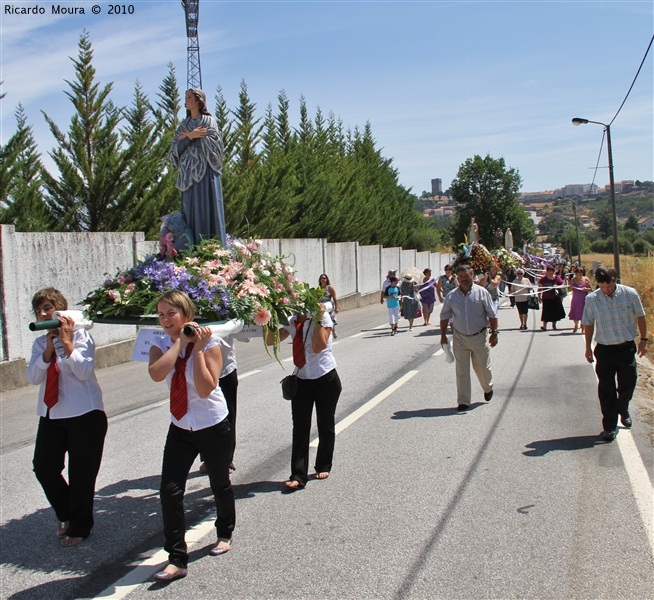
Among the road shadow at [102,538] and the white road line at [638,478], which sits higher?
the road shadow at [102,538]

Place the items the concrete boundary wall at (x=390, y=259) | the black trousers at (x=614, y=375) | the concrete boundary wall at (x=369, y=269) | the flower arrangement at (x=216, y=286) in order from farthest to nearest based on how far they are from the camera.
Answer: the concrete boundary wall at (x=390, y=259) < the concrete boundary wall at (x=369, y=269) < the black trousers at (x=614, y=375) < the flower arrangement at (x=216, y=286)

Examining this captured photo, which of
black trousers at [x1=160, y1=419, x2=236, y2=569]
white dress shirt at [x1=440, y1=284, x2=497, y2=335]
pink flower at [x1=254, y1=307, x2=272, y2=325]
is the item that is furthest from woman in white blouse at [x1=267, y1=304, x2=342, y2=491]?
white dress shirt at [x1=440, y1=284, x2=497, y2=335]

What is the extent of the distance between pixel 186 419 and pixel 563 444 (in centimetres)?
443

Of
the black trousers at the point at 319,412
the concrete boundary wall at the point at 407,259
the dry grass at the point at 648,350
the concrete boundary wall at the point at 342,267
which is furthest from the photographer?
the concrete boundary wall at the point at 407,259

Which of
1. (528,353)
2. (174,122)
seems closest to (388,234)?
(174,122)

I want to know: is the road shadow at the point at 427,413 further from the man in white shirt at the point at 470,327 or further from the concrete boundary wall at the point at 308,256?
the concrete boundary wall at the point at 308,256

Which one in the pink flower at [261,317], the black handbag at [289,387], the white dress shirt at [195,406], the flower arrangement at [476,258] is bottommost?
the black handbag at [289,387]

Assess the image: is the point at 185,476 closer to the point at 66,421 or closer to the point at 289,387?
the point at 66,421

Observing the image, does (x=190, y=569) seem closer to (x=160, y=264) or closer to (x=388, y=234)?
(x=160, y=264)

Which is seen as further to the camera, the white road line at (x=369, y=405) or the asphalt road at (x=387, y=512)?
the white road line at (x=369, y=405)

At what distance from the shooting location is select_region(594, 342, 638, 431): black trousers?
7877 millimetres

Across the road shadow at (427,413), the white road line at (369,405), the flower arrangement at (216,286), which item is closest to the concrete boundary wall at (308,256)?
the white road line at (369,405)

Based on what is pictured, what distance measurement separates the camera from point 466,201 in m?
97.4

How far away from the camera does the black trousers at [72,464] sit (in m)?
5.41
